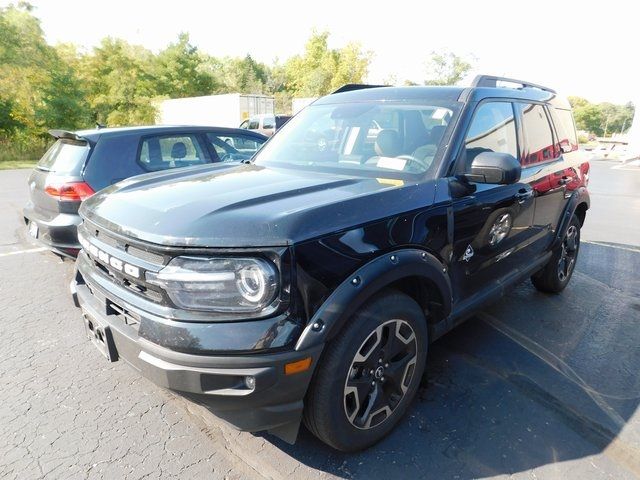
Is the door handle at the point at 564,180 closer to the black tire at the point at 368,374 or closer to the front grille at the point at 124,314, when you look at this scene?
the black tire at the point at 368,374

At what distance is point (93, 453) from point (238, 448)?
0.76 m

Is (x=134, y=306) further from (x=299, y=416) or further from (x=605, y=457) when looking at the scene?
(x=605, y=457)

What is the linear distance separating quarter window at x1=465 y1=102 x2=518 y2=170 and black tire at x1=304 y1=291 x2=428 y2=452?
1.09 m

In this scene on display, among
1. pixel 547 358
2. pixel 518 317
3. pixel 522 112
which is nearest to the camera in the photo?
pixel 547 358

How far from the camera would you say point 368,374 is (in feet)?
7.07

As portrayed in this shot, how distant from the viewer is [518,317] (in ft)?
12.7

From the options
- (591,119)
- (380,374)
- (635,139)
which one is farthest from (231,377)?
(591,119)

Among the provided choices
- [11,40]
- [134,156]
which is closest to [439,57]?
[11,40]

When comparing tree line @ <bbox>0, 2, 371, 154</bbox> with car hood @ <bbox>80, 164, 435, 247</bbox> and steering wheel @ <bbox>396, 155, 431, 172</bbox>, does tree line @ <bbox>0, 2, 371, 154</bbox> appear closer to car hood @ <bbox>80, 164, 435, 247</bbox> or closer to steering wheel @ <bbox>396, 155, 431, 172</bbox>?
car hood @ <bbox>80, 164, 435, 247</bbox>

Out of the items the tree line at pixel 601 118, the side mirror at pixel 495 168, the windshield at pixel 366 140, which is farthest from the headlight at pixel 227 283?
the tree line at pixel 601 118

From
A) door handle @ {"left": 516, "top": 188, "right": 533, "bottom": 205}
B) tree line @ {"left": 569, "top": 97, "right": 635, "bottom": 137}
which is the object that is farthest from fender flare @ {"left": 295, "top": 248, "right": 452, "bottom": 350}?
tree line @ {"left": 569, "top": 97, "right": 635, "bottom": 137}

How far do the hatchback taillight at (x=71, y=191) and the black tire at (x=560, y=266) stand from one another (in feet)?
15.0

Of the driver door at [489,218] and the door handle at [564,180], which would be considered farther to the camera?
the door handle at [564,180]

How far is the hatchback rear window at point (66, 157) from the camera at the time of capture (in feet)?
14.1
